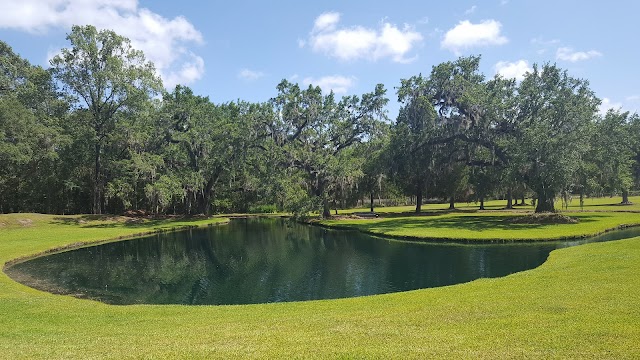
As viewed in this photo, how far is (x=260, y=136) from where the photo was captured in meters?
58.2

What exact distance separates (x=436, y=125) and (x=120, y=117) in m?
41.0

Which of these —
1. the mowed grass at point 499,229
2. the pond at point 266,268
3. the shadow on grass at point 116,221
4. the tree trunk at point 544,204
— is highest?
the tree trunk at point 544,204

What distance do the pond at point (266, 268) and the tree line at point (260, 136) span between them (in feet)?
53.2

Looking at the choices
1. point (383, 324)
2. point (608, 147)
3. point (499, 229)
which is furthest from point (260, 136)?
point (383, 324)

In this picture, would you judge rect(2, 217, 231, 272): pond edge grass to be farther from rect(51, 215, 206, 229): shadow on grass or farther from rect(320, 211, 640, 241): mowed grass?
rect(320, 211, 640, 241): mowed grass

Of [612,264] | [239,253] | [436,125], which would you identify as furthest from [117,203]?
[612,264]

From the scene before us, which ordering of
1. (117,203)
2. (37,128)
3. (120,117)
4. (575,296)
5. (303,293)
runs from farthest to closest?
(117,203), (120,117), (37,128), (303,293), (575,296)

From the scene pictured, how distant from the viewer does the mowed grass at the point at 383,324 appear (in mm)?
8453

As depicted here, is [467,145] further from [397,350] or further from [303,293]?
[397,350]

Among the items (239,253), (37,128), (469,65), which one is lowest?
(239,253)

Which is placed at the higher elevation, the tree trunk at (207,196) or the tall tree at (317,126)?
the tall tree at (317,126)

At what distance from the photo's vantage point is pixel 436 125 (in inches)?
1991

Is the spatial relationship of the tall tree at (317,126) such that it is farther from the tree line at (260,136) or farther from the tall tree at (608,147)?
the tall tree at (608,147)

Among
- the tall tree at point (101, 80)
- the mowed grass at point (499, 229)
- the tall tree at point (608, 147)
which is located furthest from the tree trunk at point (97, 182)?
the tall tree at point (608, 147)
